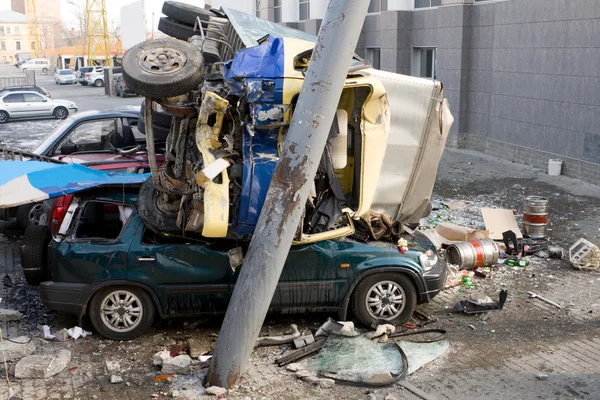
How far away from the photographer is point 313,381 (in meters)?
6.11

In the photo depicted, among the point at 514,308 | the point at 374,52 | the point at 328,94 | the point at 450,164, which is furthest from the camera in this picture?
the point at 374,52

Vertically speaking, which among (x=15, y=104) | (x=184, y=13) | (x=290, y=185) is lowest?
(x=15, y=104)

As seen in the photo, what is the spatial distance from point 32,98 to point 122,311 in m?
24.2

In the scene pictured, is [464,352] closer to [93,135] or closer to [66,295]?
[66,295]

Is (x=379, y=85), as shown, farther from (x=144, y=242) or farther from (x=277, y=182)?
(x=144, y=242)

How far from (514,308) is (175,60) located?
185 inches

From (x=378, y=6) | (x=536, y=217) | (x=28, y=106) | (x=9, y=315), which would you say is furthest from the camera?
(x=28, y=106)

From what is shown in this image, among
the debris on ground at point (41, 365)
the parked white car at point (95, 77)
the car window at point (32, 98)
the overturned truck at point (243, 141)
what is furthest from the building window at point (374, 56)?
the parked white car at point (95, 77)

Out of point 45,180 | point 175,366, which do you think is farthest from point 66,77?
point 175,366

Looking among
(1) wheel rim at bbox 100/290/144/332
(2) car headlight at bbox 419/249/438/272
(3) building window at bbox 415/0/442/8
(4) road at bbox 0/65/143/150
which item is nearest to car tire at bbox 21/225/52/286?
(1) wheel rim at bbox 100/290/144/332

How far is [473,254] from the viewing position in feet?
30.0

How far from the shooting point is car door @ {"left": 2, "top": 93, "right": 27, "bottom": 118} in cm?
2811

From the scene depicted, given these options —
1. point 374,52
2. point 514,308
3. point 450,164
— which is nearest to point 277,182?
point 514,308

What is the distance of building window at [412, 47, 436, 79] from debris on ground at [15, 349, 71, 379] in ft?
51.3
